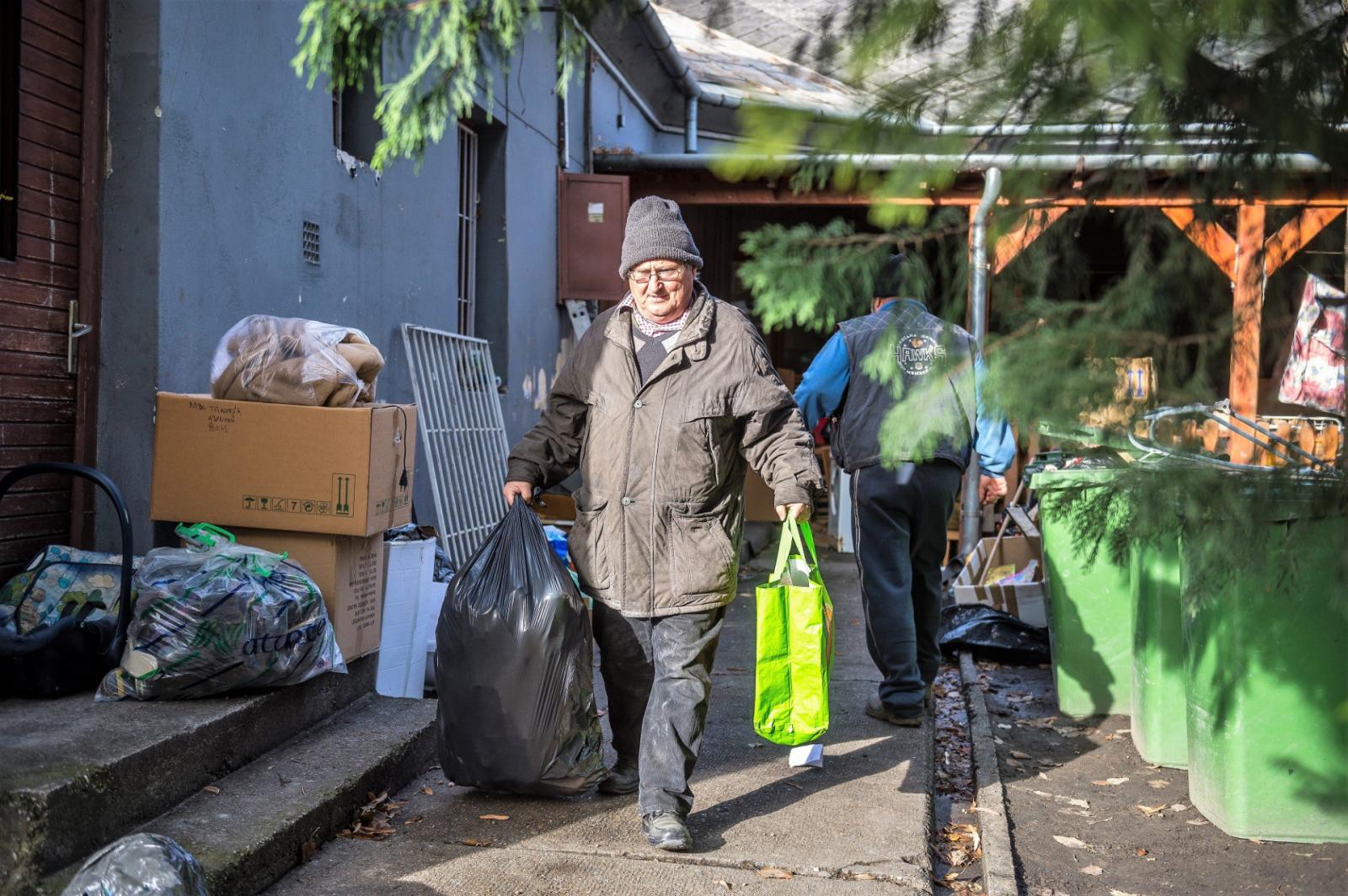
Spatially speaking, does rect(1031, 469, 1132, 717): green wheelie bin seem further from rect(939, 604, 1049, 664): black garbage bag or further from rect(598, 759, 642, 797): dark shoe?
rect(598, 759, 642, 797): dark shoe

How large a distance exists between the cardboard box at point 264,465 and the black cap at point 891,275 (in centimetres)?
250

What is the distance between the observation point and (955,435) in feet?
8.22

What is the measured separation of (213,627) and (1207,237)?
2.86 m

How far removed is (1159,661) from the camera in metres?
4.93

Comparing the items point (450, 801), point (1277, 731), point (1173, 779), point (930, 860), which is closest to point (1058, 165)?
point (930, 860)

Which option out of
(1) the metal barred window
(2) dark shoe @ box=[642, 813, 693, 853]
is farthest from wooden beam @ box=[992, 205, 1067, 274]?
(1) the metal barred window

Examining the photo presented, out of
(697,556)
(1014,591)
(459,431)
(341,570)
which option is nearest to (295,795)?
(341,570)

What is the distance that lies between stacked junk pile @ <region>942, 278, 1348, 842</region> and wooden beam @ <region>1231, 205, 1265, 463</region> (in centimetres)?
8

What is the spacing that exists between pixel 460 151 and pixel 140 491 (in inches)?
177

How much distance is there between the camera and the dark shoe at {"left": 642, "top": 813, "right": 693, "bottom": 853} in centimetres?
367

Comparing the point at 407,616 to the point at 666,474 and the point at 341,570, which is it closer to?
the point at 341,570

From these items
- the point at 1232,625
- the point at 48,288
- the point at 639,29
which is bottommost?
the point at 1232,625

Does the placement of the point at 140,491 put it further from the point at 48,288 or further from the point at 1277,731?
the point at 1277,731

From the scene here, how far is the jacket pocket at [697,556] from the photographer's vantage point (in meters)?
3.81
